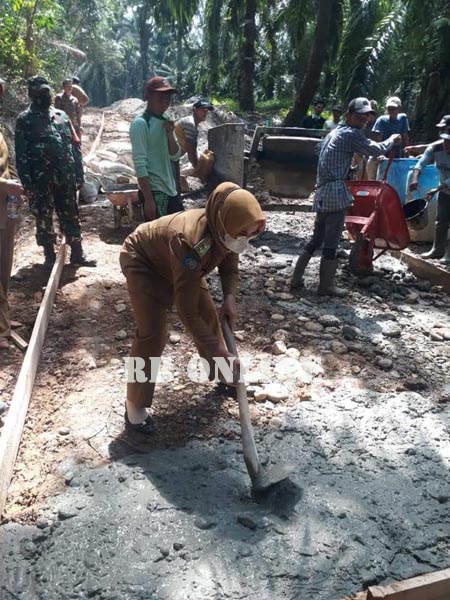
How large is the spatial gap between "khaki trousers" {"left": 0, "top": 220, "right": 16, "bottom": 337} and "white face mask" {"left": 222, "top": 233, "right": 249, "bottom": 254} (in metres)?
2.18

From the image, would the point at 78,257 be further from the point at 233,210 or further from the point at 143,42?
the point at 143,42

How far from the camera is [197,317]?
2.40 m

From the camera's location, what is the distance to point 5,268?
13.0 feet

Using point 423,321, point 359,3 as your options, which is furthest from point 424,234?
point 359,3

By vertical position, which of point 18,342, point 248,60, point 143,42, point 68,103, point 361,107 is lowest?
point 18,342

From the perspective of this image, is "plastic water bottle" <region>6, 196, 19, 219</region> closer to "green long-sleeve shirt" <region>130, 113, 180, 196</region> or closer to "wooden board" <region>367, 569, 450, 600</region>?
"green long-sleeve shirt" <region>130, 113, 180, 196</region>

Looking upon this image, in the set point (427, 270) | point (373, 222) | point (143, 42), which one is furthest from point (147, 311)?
point (143, 42)

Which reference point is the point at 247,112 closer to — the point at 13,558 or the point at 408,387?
the point at 408,387

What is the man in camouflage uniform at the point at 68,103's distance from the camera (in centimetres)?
764

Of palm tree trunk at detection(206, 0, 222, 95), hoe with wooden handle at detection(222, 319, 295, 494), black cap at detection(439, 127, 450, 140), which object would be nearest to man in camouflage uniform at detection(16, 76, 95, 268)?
hoe with wooden handle at detection(222, 319, 295, 494)

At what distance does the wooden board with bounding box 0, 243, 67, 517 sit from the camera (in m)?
2.46

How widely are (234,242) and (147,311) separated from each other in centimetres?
67

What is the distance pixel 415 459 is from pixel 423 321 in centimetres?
198

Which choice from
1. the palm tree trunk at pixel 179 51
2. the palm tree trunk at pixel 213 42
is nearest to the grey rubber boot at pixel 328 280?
the palm tree trunk at pixel 213 42
